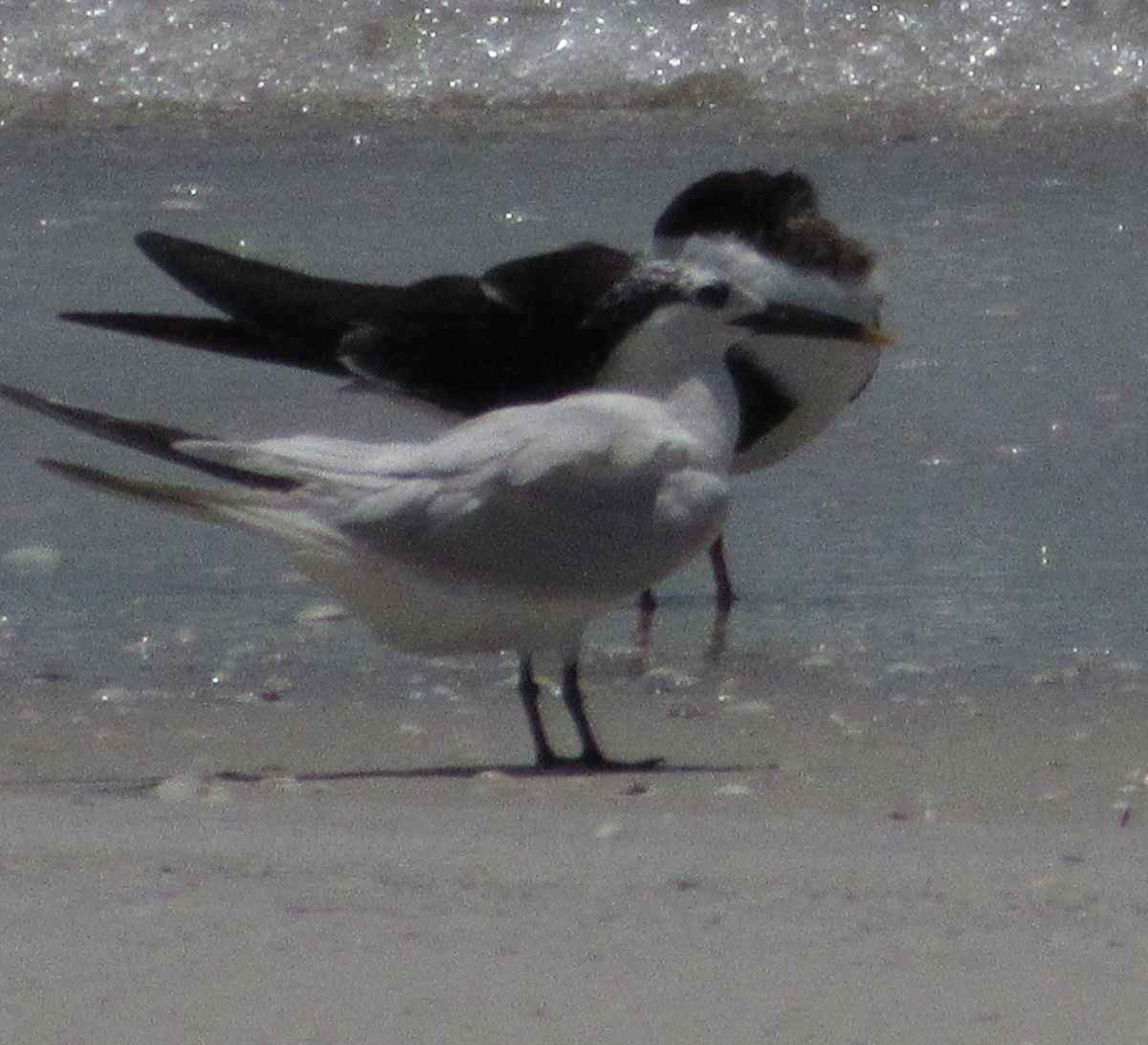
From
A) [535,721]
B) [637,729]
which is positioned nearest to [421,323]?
[637,729]

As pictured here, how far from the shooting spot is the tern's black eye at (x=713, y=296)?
13.4 ft

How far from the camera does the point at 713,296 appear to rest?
13.4ft

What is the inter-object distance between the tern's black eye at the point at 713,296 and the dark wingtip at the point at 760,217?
61 cm

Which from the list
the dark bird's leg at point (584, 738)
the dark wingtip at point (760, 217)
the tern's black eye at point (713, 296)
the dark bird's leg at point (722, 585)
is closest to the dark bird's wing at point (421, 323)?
the dark wingtip at point (760, 217)

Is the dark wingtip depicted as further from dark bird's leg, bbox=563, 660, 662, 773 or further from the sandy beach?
dark bird's leg, bbox=563, 660, 662, 773

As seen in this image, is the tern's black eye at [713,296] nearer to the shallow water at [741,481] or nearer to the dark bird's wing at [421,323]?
the dark bird's wing at [421,323]

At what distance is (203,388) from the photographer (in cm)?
601

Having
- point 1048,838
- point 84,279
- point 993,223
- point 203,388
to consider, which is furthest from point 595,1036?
point 993,223

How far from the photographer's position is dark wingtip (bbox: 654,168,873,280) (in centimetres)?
471

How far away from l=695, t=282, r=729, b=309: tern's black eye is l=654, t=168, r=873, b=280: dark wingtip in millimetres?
607

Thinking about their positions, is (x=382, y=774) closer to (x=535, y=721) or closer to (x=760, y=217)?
(x=535, y=721)

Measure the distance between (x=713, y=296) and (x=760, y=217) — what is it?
0.66 meters

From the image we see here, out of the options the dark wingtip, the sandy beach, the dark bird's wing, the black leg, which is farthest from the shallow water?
the dark wingtip

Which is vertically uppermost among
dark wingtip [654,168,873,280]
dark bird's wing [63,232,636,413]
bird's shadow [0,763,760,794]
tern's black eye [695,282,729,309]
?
dark wingtip [654,168,873,280]
